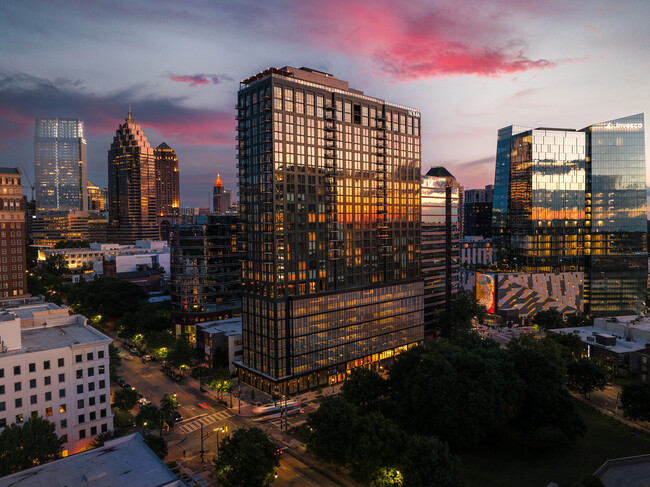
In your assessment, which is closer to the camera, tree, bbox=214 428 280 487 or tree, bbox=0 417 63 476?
tree, bbox=0 417 63 476

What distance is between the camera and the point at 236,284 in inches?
6004

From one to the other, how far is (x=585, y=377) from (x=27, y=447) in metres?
113

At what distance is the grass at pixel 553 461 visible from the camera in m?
69.8

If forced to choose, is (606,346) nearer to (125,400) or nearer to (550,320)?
(550,320)

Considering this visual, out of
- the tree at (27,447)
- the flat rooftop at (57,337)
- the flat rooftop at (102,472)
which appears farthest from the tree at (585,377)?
the tree at (27,447)

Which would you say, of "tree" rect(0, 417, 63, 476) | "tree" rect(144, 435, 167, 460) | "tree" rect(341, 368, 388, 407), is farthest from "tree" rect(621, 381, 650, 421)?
"tree" rect(0, 417, 63, 476)

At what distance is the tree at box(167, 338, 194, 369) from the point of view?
376 ft

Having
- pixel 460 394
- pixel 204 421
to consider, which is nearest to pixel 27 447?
pixel 204 421

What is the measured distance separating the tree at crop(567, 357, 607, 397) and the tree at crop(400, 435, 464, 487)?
5747 centimetres

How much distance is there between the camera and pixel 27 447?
2370 inches

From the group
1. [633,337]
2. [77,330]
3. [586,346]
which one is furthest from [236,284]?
[633,337]

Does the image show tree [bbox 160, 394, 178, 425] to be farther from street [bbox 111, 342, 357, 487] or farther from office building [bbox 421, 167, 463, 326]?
office building [bbox 421, 167, 463, 326]

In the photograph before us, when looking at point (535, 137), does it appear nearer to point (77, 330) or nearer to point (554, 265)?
point (554, 265)

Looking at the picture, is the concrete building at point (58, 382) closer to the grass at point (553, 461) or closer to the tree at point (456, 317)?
the grass at point (553, 461)
